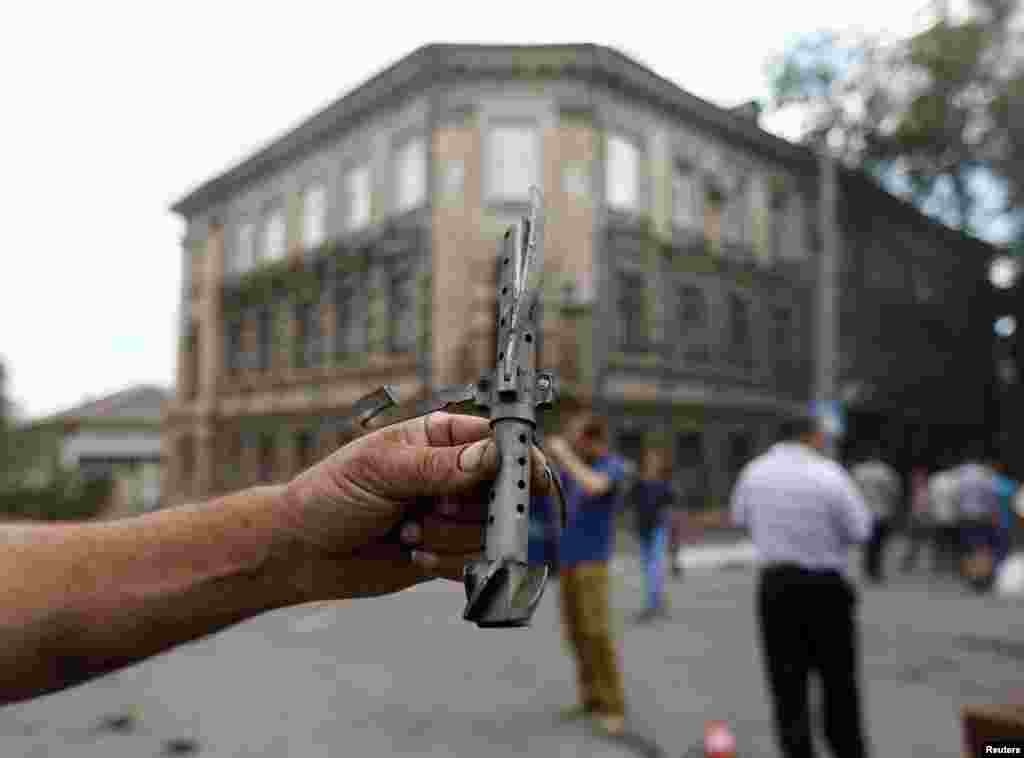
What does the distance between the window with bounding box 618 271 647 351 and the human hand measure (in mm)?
8961

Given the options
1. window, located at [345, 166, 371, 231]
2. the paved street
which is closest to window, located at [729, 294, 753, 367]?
the paved street

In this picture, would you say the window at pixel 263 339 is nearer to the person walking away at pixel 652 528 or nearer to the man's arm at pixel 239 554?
the person walking away at pixel 652 528

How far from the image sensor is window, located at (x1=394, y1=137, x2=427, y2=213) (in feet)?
44.4

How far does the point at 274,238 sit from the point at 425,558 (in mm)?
18082

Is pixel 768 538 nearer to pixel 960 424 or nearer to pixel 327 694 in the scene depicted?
pixel 327 694

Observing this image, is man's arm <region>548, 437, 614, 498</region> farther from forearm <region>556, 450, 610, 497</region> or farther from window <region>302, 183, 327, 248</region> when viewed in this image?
window <region>302, 183, 327, 248</region>

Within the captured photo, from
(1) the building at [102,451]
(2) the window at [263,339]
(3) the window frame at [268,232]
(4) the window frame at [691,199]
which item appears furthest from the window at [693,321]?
(3) the window frame at [268,232]

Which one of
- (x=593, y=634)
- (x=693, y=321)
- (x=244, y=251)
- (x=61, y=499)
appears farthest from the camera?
(x=244, y=251)

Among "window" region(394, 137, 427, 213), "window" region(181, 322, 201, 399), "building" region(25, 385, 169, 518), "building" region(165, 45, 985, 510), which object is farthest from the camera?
"window" region(181, 322, 201, 399)

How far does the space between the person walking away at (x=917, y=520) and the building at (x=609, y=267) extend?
758 millimetres

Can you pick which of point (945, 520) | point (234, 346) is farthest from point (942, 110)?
point (234, 346)

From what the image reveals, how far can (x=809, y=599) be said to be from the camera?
3326 mm

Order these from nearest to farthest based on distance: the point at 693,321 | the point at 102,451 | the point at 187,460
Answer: the point at 102,451 < the point at 693,321 < the point at 187,460

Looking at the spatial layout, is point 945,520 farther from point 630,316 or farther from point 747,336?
point 630,316
